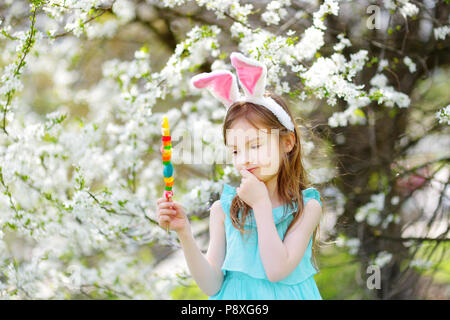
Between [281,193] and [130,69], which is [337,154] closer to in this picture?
[281,193]

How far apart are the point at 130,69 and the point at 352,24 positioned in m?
1.17

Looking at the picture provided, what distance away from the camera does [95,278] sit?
290 centimetres

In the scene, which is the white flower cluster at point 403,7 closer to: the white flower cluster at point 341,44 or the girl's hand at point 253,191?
the white flower cluster at point 341,44

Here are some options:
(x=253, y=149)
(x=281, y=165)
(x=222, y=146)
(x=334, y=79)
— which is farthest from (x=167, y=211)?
(x=222, y=146)

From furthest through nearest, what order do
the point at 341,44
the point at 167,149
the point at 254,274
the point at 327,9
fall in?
1. the point at 341,44
2. the point at 327,9
3. the point at 254,274
4. the point at 167,149

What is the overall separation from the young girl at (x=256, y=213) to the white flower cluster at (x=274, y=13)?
0.87 metres

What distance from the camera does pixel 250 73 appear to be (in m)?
1.42

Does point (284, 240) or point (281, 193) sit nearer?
point (284, 240)

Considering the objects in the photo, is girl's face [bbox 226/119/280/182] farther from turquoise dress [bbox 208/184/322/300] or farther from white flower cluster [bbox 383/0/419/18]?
white flower cluster [bbox 383/0/419/18]

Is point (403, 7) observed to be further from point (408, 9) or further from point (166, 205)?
point (166, 205)

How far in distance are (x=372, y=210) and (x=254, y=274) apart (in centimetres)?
142

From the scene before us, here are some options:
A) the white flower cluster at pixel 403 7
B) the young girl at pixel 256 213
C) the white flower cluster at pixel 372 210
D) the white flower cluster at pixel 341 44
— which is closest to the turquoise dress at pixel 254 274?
the young girl at pixel 256 213

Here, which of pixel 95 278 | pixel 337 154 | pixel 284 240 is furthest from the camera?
pixel 95 278
